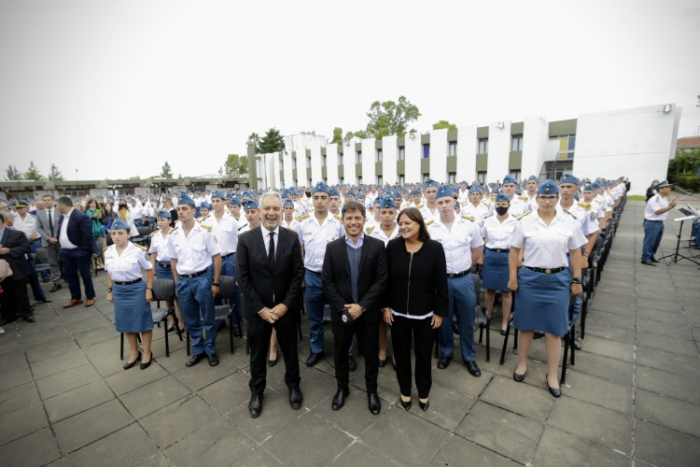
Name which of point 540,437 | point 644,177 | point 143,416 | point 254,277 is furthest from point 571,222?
point 644,177

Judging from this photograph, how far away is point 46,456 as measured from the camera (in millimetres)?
2832

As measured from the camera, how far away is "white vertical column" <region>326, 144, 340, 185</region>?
3908cm

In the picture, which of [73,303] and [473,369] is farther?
[73,303]

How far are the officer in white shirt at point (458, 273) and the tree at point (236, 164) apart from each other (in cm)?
7781

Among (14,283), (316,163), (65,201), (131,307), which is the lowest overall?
(14,283)

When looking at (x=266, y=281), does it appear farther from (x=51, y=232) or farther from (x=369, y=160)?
(x=369, y=160)

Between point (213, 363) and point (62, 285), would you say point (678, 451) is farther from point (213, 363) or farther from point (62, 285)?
point (62, 285)

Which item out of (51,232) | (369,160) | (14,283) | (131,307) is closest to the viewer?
(131,307)

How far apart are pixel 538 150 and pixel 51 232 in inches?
1230

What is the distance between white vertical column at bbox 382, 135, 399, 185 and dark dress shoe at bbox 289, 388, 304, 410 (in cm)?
3267

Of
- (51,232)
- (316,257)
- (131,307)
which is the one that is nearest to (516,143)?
(316,257)

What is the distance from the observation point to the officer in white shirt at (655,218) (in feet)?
26.2

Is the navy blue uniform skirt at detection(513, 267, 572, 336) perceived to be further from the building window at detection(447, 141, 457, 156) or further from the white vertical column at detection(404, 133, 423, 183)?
the white vertical column at detection(404, 133, 423, 183)

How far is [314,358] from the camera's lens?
13.9 ft
